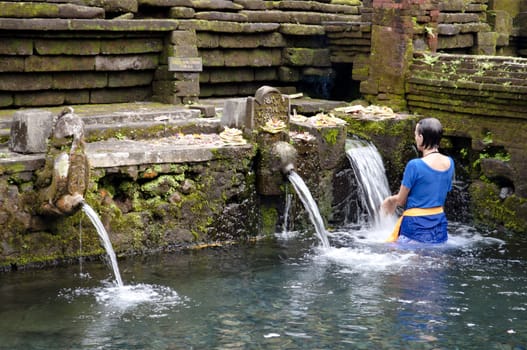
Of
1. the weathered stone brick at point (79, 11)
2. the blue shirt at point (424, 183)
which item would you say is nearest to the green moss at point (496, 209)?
the blue shirt at point (424, 183)

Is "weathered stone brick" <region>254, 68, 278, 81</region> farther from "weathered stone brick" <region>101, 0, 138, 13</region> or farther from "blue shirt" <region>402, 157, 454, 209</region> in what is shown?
"blue shirt" <region>402, 157, 454, 209</region>

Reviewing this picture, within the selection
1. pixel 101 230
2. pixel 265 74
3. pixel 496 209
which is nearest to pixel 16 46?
pixel 101 230

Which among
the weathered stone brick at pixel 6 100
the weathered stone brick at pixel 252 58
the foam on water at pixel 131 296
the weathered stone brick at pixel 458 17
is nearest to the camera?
the foam on water at pixel 131 296

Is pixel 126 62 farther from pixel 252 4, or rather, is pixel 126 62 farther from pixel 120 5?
pixel 252 4

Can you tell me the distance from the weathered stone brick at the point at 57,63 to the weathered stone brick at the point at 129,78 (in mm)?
521

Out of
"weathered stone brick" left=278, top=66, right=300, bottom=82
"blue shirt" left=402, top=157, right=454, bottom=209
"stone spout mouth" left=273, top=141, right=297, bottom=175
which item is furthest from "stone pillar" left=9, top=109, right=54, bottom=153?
"weathered stone brick" left=278, top=66, right=300, bottom=82

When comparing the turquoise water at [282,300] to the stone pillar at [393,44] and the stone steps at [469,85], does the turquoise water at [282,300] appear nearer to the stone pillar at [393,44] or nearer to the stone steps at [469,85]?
the stone steps at [469,85]

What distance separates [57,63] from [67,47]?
269 millimetres

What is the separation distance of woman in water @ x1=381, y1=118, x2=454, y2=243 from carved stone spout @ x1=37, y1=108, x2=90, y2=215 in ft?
10.8

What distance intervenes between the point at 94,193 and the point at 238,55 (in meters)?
6.00

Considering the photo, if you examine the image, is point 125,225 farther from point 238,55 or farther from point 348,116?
point 238,55

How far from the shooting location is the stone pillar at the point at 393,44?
47.3ft

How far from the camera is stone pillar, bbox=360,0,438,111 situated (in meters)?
14.4

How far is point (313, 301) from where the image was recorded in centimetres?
892
